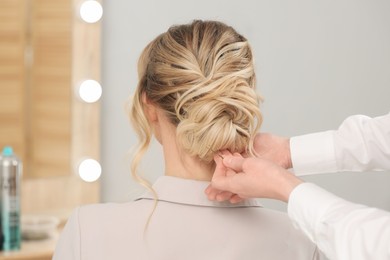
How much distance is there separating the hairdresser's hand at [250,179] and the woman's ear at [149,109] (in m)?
0.17

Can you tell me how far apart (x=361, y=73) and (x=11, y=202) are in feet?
5.46

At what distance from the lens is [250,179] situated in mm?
1165

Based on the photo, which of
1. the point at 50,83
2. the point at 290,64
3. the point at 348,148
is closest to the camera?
the point at 348,148

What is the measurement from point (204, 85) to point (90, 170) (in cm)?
119

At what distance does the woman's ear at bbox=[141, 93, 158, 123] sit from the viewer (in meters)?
1.34

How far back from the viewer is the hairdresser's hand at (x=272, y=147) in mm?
1548

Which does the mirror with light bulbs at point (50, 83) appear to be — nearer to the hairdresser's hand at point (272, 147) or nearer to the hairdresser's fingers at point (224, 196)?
the hairdresser's hand at point (272, 147)

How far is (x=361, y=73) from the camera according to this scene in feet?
9.54

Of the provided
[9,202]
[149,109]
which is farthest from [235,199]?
[9,202]

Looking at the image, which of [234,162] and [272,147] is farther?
[272,147]

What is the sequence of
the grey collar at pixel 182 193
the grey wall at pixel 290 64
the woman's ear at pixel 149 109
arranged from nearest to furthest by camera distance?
the grey collar at pixel 182 193, the woman's ear at pixel 149 109, the grey wall at pixel 290 64

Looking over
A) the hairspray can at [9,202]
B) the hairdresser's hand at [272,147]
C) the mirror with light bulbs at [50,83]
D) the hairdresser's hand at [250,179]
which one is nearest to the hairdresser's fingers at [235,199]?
the hairdresser's hand at [250,179]

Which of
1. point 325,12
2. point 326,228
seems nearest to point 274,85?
point 325,12

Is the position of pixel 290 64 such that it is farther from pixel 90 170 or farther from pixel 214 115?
pixel 214 115
